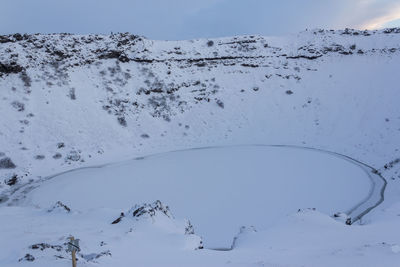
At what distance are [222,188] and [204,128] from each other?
19.3 m

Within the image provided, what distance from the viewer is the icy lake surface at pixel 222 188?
16.8m

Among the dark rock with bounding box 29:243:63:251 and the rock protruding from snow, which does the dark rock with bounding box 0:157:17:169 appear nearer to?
the rock protruding from snow

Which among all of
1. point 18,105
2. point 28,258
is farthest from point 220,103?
point 28,258

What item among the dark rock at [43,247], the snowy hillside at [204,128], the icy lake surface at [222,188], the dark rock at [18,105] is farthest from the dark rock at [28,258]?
the dark rock at [18,105]

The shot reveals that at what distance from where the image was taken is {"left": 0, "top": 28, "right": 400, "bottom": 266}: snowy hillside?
11.1 m

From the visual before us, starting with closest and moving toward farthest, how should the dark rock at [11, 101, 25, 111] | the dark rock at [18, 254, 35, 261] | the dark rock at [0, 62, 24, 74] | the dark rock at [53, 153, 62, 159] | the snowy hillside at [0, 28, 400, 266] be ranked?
the dark rock at [18, 254, 35, 261], the snowy hillside at [0, 28, 400, 266], the dark rock at [53, 153, 62, 159], the dark rock at [11, 101, 25, 111], the dark rock at [0, 62, 24, 74]

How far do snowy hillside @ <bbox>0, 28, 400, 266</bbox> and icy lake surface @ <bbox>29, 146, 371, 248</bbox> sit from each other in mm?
196

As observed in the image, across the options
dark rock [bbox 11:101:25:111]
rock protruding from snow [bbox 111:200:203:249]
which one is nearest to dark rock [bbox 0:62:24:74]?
dark rock [bbox 11:101:25:111]

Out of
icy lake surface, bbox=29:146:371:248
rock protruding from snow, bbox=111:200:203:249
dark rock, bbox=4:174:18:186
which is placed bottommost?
rock protruding from snow, bbox=111:200:203:249

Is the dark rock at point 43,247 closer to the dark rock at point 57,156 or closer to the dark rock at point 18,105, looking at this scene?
the dark rock at point 57,156

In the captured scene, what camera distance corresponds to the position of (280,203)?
17906 mm

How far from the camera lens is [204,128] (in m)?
39.2

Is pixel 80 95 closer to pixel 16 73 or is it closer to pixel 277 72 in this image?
pixel 16 73

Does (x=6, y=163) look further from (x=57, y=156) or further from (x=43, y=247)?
(x=43, y=247)
